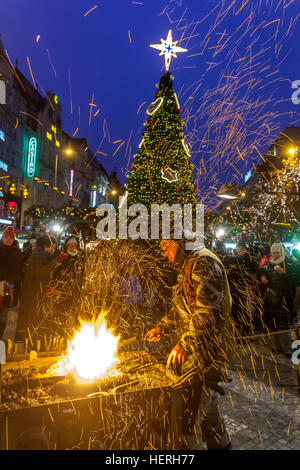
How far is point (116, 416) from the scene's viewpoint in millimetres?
2486

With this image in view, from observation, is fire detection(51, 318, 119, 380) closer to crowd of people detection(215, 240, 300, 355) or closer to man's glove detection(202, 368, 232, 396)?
man's glove detection(202, 368, 232, 396)

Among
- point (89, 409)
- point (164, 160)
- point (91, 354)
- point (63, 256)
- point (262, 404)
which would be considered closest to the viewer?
point (89, 409)

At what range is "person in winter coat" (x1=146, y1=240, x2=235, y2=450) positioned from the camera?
2568 mm

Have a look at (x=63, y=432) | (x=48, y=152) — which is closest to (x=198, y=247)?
(x=63, y=432)

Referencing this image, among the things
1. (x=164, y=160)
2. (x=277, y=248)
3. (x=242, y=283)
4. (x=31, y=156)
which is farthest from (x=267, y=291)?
(x=31, y=156)

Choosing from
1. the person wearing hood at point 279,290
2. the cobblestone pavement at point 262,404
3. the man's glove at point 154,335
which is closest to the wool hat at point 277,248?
the person wearing hood at point 279,290

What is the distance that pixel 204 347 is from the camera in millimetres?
2586

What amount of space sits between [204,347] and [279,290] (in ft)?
17.8

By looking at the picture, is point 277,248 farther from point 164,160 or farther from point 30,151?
point 30,151

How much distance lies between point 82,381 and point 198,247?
1.53 m

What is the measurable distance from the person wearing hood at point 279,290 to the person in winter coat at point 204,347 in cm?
482

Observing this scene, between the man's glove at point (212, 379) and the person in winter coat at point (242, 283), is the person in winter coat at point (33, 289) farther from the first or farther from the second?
the person in winter coat at point (242, 283)

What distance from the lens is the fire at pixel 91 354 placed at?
2.88m

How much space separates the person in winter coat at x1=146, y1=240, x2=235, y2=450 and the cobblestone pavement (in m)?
0.85
